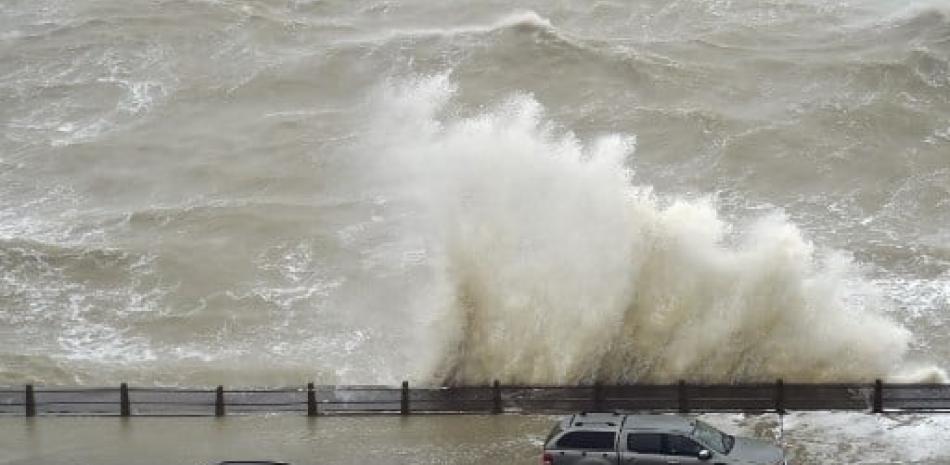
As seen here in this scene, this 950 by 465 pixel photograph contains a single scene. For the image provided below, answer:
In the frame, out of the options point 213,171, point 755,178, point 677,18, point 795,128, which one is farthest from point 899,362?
point 677,18

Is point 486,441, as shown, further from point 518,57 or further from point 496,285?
point 518,57

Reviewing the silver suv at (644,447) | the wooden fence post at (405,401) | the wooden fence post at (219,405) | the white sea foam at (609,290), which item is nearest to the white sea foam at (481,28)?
the white sea foam at (609,290)

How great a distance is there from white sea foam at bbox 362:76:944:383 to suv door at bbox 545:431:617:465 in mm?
7078

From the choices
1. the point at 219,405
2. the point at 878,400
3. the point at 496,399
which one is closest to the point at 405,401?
the point at 496,399

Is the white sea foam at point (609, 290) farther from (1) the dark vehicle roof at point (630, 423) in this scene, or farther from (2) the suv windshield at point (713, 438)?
(1) the dark vehicle roof at point (630, 423)

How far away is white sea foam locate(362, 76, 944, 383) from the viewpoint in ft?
79.3

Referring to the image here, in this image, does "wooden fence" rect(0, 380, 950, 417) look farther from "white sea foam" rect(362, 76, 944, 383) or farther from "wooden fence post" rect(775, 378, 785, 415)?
"white sea foam" rect(362, 76, 944, 383)

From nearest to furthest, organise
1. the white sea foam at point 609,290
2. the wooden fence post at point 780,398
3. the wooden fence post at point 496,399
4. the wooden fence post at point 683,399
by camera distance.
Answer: the wooden fence post at point 780,398 → the wooden fence post at point 683,399 → the wooden fence post at point 496,399 → the white sea foam at point 609,290

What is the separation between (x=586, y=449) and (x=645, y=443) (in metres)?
0.78

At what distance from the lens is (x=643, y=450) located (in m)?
17.0

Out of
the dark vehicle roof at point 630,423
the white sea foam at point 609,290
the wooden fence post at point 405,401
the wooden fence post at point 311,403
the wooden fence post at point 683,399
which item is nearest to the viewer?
the dark vehicle roof at point 630,423

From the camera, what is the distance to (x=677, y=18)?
5309 cm

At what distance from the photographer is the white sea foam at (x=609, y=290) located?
2416cm

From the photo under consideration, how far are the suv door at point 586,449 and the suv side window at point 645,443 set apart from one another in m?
0.22
